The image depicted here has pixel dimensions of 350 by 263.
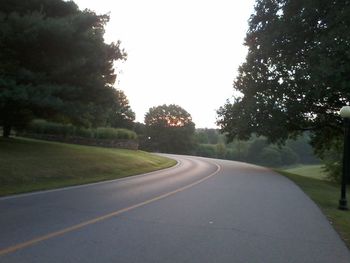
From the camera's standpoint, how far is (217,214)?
37.0ft

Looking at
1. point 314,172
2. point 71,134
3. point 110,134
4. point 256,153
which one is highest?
point 256,153

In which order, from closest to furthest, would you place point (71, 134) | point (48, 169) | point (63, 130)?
point (48, 169) → point (63, 130) → point (71, 134)

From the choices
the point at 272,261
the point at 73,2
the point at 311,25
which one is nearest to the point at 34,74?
the point at 73,2

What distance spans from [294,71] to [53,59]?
53.8ft

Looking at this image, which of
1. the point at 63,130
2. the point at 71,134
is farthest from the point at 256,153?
the point at 63,130

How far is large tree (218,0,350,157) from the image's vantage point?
2573 cm

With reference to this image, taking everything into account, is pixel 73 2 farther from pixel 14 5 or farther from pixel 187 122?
pixel 187 122

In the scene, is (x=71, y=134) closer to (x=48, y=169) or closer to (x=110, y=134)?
(x=110, y=134)

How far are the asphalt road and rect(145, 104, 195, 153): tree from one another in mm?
85767

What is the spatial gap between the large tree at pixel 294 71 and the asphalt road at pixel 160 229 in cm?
1351

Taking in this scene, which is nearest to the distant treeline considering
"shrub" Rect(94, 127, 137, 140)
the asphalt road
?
"shrub" Rect(94, 127, 137, 140)

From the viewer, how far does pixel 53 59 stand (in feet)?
70.3

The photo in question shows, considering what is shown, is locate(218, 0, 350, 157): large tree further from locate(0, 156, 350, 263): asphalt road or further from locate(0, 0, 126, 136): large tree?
locate(0, 156, 350, 263): asphalt road

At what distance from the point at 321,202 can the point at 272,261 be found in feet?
30.5
